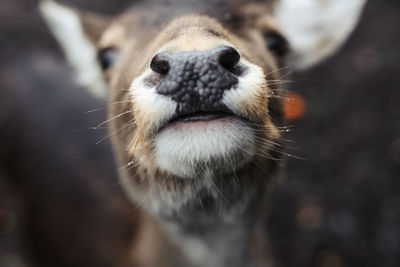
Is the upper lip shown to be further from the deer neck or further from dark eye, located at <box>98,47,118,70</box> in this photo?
dark eye, located at <box>98,47,118,70</box>

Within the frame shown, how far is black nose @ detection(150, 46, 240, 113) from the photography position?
224cm

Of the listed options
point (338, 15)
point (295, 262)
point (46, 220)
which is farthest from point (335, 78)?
point (46, 220)

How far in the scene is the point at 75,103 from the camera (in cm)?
530

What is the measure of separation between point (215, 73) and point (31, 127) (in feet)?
11.5

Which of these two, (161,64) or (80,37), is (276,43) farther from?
(80,37)

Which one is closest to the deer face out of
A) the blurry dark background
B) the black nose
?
the black nose

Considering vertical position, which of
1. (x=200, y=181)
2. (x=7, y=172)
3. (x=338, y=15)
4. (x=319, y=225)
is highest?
(x=338, y=15)

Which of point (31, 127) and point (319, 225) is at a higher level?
point (31, 127)

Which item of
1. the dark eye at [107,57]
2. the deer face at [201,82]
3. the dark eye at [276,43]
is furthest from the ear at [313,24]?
the dark eye at [107,57]

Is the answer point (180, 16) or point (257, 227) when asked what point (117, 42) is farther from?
point (257, 227)

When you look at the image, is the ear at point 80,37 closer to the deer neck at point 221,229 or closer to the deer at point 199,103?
the deer at point 199,103

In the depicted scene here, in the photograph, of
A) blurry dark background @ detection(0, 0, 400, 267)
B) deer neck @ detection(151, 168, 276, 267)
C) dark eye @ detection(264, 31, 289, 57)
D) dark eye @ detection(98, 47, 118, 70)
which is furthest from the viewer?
blurry dark background @ detection(0, 0, 400, 267)

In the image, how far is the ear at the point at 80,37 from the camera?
3.89 m

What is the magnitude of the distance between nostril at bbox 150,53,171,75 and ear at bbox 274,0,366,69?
4.93ft
